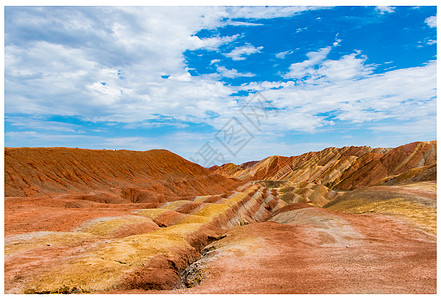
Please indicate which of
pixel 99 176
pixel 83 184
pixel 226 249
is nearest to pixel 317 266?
pixel 226 249

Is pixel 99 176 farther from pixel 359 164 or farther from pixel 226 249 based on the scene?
pixel 359 164

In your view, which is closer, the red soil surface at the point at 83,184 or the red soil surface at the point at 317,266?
the red soil surface at the point at 317,266

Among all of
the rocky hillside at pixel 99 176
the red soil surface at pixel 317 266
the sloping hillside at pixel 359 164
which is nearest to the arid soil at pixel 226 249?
the red soil surface at pixel 317 266

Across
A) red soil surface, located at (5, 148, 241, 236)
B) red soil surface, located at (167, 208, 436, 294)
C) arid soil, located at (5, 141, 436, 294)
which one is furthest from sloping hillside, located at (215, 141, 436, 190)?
red soil surface, located at (167, 208, 436, 294)

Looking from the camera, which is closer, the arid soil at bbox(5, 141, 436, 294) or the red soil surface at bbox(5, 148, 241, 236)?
the arid soil at bbox(5, 141, 436, 294)

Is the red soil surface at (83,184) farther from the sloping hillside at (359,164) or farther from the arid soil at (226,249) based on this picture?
the sloping hillside at (359,164)

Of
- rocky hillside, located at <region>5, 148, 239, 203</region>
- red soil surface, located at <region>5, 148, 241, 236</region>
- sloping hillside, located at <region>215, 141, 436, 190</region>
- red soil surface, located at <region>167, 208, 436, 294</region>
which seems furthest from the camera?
sloping hillside, located at <region>215, 141, 436, 190</region>

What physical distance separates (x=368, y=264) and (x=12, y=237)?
27716mm

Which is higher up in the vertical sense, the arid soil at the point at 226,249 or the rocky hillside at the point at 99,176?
the rocky hillside at the point at 99,176

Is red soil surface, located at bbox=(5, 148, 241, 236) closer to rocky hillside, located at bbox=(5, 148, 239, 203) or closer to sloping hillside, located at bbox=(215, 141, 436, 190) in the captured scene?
rocky hillside, located at bbox=(5, 148, 239, 203)

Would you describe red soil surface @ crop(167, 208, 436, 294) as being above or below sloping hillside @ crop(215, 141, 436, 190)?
below

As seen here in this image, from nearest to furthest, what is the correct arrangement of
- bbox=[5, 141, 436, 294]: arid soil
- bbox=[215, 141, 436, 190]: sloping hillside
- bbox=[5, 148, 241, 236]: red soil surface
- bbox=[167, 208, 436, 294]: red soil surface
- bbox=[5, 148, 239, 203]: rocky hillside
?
bbox=[167, 208, 436, 294]: red soil surface → bbox=[5, 141, 436, 294]: arid soil → bbox=[5, 148, 241, 236]: red soil surface → bbox=[5, 148, 239, 203]: rocky hillside → bbox=[215, 141, 436, 190]: sloping hillside

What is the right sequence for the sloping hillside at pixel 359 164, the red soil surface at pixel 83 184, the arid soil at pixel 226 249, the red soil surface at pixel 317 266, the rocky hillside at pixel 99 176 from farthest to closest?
the sloping hillside at pixel 359 164 → the rocky hillside at pixel 99 176 → the red soil surface at pixel 83 184 → the arid soil at pixel 226 249 → the red soil surface at pixel 317 266

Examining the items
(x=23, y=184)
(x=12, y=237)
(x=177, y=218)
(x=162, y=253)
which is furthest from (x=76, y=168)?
(x=162, y=253)
